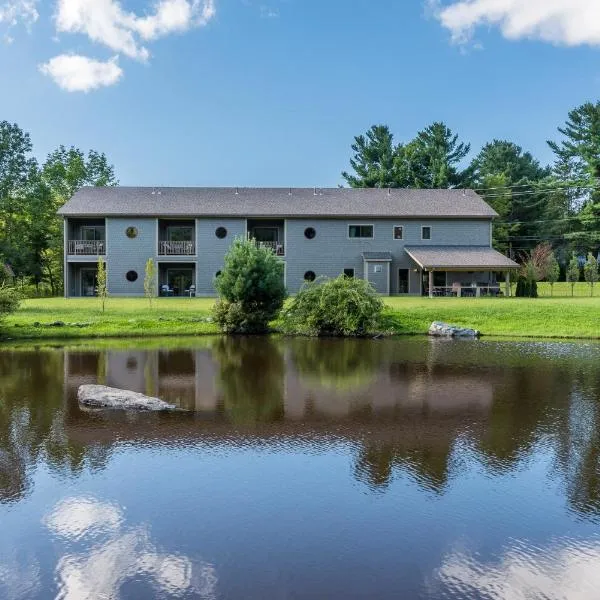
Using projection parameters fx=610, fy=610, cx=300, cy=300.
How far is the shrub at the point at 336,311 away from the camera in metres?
23.9

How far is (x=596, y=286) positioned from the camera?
1741 inches

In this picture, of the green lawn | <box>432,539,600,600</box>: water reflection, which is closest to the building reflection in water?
<box>432,539,600,600</box>: water reflection

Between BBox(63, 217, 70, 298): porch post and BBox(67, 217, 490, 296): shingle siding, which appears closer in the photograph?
BBox(63, 217, 70, 298): porch post

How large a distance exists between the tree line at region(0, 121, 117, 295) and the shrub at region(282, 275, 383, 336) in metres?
23.6

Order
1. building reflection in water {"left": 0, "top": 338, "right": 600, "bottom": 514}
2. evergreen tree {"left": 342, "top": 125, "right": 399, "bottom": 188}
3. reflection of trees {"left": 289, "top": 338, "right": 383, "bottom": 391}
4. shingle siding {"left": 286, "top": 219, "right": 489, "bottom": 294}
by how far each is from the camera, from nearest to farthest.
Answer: building reflection in water {"left": 0, "top": 338, "right": 600, "bottom": 514} < reflection of trees {"left": 289, "top": 338, "right": 383, "bottom": 391} < shingle siding {"left": 286, "top": 219, "right": 489, "bottom": 294} < evergreen tree {"left": 342, "top": 125, "right": 399, "bottom": 188}

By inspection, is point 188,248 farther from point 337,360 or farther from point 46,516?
point 46,516

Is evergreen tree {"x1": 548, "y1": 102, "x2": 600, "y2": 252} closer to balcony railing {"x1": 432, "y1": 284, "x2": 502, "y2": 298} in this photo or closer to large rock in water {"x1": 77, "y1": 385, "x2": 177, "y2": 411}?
balcony railing {"x1": 432, "y1": 284, "x2": 502, "y2": 298}

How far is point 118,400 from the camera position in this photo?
37.8 ft

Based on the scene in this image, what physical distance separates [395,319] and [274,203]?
16.2 metres

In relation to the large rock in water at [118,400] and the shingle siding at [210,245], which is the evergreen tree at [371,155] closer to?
the shingle siding at [210,245]

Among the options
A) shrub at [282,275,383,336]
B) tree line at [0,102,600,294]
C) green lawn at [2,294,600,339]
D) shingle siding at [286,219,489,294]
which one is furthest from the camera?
tree line at [0,102,600,294]

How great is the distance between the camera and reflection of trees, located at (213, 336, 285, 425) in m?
10.9

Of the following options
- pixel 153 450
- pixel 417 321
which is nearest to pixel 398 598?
pixel 153 450

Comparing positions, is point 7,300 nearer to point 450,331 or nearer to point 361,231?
point 450,331
